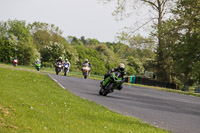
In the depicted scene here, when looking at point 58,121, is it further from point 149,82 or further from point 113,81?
point 149,82

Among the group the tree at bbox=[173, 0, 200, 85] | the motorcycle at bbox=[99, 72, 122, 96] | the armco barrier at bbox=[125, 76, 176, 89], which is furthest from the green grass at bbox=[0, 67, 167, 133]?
the armco barrier at bbox=[125, 76, 176, 89]

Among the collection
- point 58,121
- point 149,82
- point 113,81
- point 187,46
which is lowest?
point 58,121

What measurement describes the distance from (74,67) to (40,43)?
64.7 feet

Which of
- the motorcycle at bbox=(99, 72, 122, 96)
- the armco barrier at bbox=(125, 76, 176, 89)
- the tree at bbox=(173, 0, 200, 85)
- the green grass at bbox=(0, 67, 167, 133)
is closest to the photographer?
the green grass at bbox=(0, 67, 167, 133)

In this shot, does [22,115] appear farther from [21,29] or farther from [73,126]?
[21,29]

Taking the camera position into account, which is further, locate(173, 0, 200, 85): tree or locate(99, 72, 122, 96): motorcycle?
locate(173, 0, 200, 85): tree

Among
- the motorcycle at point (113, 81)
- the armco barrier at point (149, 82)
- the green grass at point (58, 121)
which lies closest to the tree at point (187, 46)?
the armco barrier at point (149, 82)

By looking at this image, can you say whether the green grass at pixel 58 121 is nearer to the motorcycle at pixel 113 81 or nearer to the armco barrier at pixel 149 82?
the motorcycle at pixel 113 81

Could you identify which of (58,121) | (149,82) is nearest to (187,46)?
(149,82)

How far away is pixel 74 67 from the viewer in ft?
334

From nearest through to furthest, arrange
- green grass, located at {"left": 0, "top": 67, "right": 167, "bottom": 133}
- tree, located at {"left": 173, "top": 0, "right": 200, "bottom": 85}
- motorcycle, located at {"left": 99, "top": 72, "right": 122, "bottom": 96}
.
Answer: green grass, located at {"left": 0, "top": 67, "right": 167, "bottom": 133}, motorcycle, located at {"left": 99, "top": 72, "right": 122, "bottom": 96}, tree, located at {"left": 173, "top": 0, "right": 200, "bottom": 85}

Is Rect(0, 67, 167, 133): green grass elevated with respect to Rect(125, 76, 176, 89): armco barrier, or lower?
lower

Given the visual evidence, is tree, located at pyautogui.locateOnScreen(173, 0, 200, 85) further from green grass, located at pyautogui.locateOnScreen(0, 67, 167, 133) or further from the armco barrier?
green grass, located at pyautogui.locateOnScreen(0, 67, 167, 133)

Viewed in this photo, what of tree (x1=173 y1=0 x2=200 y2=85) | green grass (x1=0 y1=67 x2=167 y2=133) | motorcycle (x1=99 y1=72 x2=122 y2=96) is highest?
tree (x1=173 y1=0 x2=200 y2=85)
